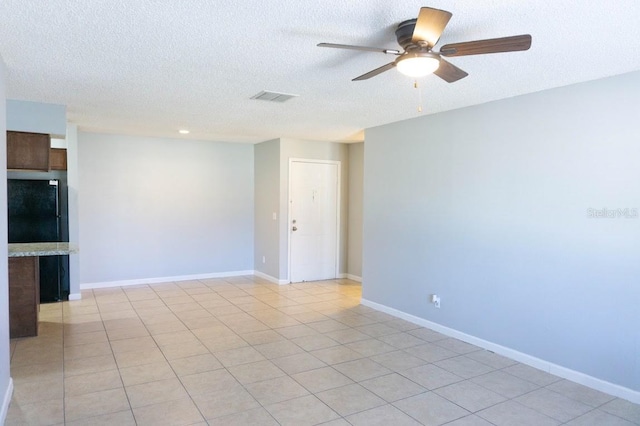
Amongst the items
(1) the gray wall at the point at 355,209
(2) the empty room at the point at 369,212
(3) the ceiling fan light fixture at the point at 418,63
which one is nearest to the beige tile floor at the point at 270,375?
(2) the empty room at the point at 369,212

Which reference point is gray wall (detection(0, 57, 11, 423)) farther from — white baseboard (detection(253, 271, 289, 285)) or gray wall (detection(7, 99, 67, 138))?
white baseboard (detection(253, 271, 289, 285))

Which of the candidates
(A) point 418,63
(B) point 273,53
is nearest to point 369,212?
(B) point 273,53

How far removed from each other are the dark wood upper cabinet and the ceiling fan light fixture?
376 cm

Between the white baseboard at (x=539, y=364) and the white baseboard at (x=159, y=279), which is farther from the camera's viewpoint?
the white baseboard at (x=159, y=279)

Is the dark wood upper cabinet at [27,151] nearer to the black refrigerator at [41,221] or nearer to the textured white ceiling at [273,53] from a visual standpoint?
the textured white ceiling at [273,53]

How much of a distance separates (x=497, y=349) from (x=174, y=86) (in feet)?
12.2

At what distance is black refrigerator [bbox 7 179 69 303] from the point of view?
5.14 metres

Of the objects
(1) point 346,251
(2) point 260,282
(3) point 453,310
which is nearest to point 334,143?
(1) point 346,251

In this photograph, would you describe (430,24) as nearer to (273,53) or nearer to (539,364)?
(273,53)

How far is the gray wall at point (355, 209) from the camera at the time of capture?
7055 millimetres

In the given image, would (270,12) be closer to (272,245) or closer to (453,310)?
(453,310)

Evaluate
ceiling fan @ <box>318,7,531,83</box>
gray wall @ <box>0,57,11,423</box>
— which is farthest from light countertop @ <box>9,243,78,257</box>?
ceiling fan @ <box>318,7,531,83</box>

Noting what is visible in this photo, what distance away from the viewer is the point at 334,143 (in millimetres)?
7086

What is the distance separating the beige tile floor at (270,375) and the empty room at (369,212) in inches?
1.0
